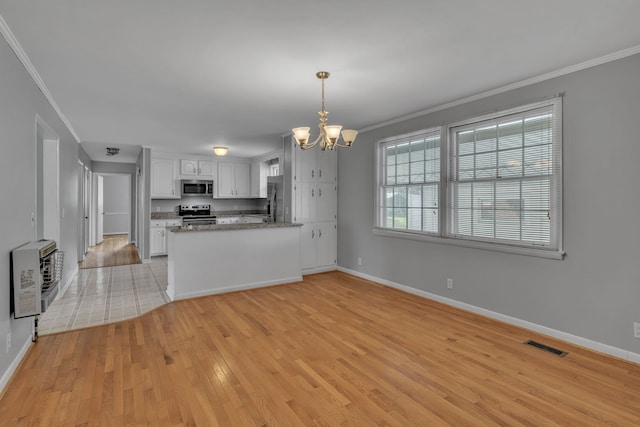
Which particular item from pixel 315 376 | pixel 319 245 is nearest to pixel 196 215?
pixel 319 245

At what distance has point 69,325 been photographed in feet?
11.3

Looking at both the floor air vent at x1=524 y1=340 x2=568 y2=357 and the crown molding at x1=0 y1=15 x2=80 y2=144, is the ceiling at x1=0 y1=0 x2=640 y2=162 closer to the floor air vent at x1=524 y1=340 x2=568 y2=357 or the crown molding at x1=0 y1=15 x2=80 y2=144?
the crown molding at x1=0 y1=15 x2=80 y2=144

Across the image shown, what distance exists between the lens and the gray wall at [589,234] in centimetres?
268

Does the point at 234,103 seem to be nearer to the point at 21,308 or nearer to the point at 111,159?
the point at 21,308

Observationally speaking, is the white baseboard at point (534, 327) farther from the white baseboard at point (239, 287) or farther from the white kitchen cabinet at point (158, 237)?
the white kitchen cabinet at point (158, 237)

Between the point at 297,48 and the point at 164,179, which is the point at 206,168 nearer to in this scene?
the point at 164,179

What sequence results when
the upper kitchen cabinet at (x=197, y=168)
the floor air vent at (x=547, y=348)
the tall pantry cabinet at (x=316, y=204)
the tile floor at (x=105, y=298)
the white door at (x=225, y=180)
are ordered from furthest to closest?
the white door at (x=225, y=180) < the upper kitchen cabinet at (x=197, y=168) < the tall pantry cabinet at (x=316, y=204) < the tile floor at (x=105, y=298) < the floor air vent at (x=547, y=348)

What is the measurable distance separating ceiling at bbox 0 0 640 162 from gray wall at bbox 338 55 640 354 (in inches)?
10.7

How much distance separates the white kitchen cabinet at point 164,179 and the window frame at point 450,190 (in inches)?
198

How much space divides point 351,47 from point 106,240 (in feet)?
35.9

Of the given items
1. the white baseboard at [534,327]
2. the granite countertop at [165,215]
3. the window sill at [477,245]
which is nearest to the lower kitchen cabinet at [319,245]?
the window sill at [477,245]

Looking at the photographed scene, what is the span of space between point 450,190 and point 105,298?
4.78m

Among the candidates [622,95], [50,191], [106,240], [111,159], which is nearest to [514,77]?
[622,95]

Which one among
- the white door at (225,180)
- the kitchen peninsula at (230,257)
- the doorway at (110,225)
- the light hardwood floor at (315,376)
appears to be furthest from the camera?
the white door at (225,180)
